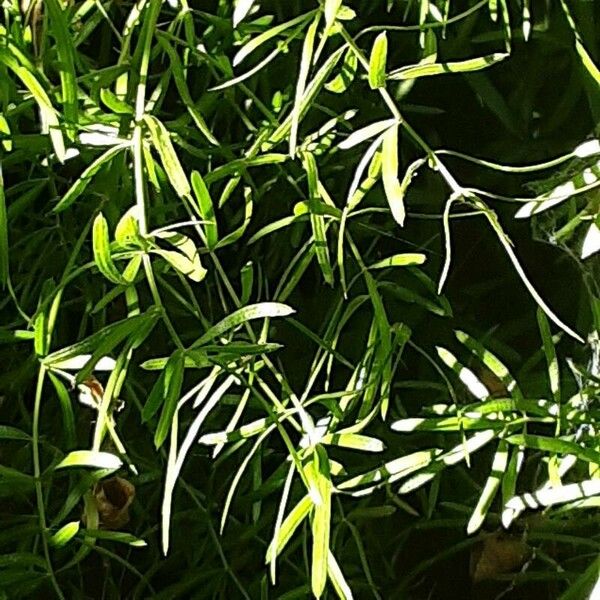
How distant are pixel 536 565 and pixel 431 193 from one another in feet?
0.69

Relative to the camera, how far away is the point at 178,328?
52 centimetres

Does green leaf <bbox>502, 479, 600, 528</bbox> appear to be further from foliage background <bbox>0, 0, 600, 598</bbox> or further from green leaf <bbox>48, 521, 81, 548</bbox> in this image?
green leaf <bbox>48, 521, 81, 548</bbox>

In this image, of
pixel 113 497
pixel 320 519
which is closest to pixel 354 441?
pixel 320 519

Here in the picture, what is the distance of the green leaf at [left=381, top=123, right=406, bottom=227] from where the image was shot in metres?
0.36

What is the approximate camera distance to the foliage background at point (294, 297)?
0.41 meters

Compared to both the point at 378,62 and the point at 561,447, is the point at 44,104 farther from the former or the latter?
the point at 561,447

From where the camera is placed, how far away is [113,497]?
0.48 m

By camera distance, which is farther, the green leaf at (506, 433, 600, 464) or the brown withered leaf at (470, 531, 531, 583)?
the brown withered leaf at (470, 531, 531, 583)

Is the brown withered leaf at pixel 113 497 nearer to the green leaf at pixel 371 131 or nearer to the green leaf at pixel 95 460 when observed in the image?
the green leaf at pixel 95 460

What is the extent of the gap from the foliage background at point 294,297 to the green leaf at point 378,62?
0.06 feet

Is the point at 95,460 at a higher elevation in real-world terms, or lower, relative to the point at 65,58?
lower

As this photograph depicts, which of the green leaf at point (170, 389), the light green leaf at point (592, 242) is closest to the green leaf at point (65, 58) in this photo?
the green leaf at point (170, 389)

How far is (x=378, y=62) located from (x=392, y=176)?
0.13ft

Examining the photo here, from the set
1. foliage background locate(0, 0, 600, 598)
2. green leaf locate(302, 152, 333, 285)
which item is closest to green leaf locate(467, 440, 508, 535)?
foliage background locate(0, 0, 600, 598)
